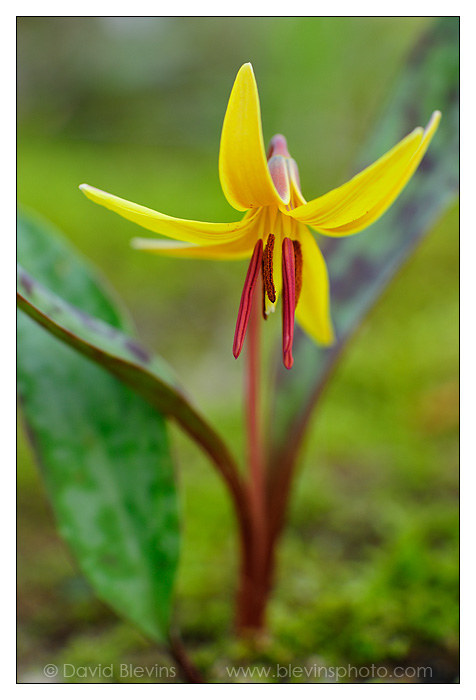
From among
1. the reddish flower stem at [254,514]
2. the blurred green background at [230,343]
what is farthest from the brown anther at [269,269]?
the blurred green background at [230,343]

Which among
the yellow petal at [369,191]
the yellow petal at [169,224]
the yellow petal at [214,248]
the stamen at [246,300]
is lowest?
the stamen at [246,300]

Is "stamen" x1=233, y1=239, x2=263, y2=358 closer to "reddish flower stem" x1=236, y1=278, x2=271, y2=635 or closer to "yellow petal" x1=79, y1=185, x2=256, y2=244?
"yellow petal" x1=79, y1=185, x2=256, y2=244

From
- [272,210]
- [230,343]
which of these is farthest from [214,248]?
[230,343]

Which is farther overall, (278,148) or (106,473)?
(106,473)

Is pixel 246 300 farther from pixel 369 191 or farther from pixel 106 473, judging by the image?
pixel 106 473

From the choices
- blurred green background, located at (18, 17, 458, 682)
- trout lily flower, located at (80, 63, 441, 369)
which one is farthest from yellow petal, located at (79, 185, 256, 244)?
blurred green background, located at (18, 17, 458, 682)

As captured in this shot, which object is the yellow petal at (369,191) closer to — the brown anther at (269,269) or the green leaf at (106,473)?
the brown anther at (269,269)
